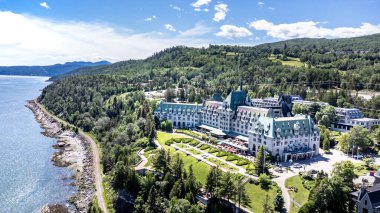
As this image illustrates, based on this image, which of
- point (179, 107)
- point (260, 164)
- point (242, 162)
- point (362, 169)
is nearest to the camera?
point (260, 164)

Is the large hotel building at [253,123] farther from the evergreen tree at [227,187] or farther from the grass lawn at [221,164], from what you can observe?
the evergreen tree at [227,187]

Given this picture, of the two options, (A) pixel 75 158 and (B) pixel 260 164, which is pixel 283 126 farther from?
(A) pixel 75 158

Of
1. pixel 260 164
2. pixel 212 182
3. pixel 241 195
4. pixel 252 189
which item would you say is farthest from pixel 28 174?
pixel 260 164

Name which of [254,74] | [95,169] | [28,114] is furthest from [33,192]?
[254,74]

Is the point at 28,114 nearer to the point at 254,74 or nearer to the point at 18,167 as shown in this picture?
the point at 18,167

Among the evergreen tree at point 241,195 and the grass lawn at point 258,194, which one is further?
the grass lawn at point 258,194

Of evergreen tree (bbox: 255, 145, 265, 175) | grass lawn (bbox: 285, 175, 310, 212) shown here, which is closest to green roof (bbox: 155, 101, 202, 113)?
evergreen tree (bbox: 255, 145, 265, 175)

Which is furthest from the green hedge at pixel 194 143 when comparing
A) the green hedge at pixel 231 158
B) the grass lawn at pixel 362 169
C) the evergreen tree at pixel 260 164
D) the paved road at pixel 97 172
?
the grass lawn at pixel 362 169
